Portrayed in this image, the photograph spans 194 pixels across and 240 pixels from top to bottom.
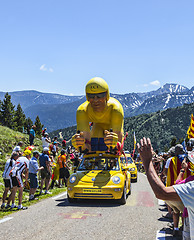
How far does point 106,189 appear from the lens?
916cm

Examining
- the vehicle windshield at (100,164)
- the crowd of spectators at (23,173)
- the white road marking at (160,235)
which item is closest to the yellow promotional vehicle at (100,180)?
the vehicle windshield at (100,164)

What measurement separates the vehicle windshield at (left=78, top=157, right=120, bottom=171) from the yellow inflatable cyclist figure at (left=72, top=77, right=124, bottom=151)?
0.56m

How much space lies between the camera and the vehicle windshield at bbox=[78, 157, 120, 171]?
1038 cm

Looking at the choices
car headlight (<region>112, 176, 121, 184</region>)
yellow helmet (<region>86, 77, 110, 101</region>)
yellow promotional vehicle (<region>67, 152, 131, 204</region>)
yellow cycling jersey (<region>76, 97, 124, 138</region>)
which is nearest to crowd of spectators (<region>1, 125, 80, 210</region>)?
yellow promotional vehicle (<region>67, 152, 131, 204</region>)

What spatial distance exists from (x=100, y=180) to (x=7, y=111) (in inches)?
2307

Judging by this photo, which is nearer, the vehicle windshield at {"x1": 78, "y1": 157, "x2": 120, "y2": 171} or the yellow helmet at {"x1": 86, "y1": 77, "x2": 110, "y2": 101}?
the vehicle windshield at {"x1": 78, "y1": 157, "x2": 120, "y2": 171}

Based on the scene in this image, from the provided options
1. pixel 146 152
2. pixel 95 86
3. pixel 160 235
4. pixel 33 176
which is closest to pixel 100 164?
pixel 33 176

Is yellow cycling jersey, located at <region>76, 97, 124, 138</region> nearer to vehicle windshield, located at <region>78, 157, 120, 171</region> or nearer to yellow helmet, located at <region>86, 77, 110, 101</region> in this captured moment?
yellow helmet, located at <region>86, 77, 110, 101</region>

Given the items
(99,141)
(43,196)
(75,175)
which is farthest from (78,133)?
(43,196)

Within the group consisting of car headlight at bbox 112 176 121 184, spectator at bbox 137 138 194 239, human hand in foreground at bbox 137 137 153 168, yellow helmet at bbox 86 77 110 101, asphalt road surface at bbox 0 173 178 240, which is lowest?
asphalt road surface at bbox 0 173 178 240

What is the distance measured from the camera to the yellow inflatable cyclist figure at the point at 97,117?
10.9 metres

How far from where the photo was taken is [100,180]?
374 inches

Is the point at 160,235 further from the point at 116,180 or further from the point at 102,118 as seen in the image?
the point at 102,118

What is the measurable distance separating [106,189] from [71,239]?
375cm
